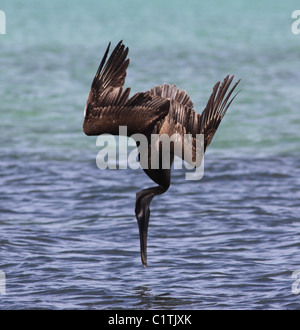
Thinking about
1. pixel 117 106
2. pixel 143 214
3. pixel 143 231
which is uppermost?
pixel 117 106

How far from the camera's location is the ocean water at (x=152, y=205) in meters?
8.49

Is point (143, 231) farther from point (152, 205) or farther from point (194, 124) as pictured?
point (152, 205)

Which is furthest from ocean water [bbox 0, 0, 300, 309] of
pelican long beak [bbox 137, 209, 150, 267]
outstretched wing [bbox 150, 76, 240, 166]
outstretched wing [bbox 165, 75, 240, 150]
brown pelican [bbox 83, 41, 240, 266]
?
outstretched wing [bbox 165, 75, 240, 150]

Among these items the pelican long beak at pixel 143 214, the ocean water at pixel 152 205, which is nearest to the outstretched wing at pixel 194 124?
the pelican long beak at pixel 143 214

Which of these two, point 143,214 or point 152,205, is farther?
point 152,205

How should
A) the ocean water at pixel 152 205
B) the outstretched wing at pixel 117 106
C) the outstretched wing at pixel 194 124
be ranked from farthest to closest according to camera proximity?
the ocean water at pixel 152 205
the outstretched wing at pixel 194 124
the outstretched wing at pixel 117 106

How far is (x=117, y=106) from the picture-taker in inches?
328

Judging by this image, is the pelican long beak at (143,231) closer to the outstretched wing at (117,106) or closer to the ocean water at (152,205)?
the ocean water at (152,205)

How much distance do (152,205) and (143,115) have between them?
3.61 meters

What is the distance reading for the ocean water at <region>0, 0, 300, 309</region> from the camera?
8492mm

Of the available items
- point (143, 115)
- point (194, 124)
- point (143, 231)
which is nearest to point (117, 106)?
point (143, 115)

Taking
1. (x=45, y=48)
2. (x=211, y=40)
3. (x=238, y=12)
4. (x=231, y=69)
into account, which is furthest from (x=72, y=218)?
(x=238, y=12)

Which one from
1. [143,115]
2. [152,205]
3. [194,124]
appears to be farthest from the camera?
[152,205]

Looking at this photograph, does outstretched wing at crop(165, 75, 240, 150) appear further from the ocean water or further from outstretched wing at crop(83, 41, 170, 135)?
the ocean water
